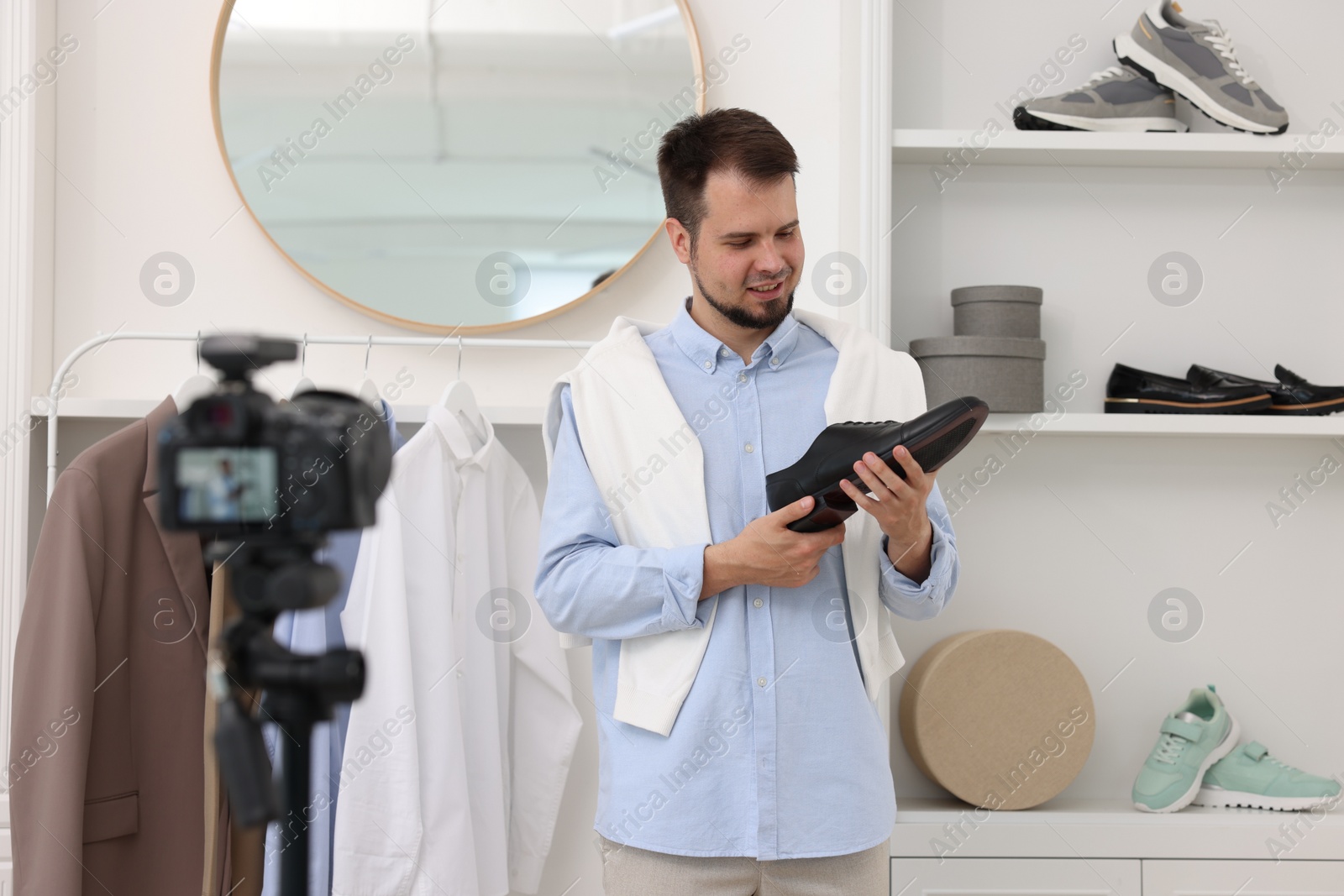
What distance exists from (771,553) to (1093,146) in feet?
3.68

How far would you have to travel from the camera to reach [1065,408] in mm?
2018

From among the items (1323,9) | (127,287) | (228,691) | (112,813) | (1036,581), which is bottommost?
(112,813)

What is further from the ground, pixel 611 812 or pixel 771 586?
pixel 771 586

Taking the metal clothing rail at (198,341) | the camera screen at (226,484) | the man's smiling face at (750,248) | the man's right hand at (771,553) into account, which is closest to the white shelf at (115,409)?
the metal clothing rail at (198,341)

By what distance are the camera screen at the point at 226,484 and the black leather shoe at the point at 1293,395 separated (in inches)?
69.3

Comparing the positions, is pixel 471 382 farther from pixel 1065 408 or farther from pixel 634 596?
pixel 1065 408

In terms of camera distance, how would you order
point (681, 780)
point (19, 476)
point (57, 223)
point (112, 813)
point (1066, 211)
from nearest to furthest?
point (681, 780) < point (112, 813) < point (19, 476) < point (57, 223) < point (1066, 211)

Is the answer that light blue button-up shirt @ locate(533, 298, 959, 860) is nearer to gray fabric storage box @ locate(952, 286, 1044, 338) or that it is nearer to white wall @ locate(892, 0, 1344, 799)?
gray fabric storage box @ locate(952, 286, 1044, 338)

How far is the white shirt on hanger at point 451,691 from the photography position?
146 centimetres

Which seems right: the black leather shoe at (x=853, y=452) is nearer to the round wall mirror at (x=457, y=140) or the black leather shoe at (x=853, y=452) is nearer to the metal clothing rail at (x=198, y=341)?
the metal clothing rail at (x=198, y=341)

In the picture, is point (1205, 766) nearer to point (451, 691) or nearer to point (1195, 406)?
point (1195, 406)

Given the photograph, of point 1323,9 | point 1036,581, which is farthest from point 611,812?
point 1323,9

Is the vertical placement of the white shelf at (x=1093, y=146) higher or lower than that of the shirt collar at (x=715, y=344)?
higher

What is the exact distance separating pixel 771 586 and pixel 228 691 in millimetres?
788
